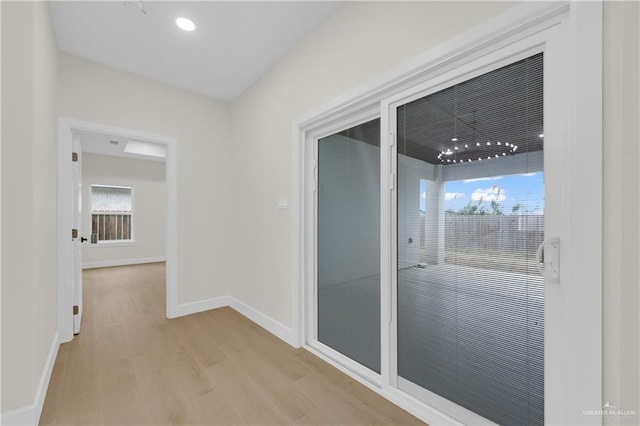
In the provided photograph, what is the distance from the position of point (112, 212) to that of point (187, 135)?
209 inches

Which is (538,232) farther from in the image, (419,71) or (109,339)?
(109,339)

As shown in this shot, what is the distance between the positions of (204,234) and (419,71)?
3190 millimetres

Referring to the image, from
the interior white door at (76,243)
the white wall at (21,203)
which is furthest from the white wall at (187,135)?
the white wall at (21,203)

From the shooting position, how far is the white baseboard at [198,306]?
3.31m

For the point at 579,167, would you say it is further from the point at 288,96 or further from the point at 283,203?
the point at 288,96

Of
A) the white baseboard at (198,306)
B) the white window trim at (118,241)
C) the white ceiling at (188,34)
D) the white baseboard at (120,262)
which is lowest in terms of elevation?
the white baseboard at (120,262)

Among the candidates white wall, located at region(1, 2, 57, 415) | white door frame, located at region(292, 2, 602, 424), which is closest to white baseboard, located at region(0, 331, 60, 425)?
white wall, located at region(1, 2, 57, 415)

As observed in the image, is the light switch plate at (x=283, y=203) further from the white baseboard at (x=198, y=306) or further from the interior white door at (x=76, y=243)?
the interior white door at (x=76, y=243)

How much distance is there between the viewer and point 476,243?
1.47 metres

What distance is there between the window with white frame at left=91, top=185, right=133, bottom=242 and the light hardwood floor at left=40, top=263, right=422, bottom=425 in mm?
4851

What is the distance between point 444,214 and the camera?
1.60 metres

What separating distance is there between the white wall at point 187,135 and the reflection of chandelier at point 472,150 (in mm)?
2975

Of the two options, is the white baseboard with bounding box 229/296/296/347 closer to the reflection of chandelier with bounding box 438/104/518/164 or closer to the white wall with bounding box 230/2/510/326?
the white wall with bounding box 230/2/510/326

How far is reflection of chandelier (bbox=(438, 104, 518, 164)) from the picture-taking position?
4.48 feet
